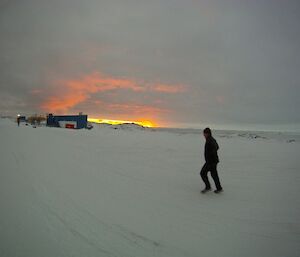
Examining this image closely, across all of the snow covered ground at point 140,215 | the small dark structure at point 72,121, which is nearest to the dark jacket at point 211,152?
the snow covered ground at point 140,215

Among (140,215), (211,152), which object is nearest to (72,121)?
(211,152)

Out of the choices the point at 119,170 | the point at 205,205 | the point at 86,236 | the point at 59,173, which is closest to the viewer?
the point at 86,236

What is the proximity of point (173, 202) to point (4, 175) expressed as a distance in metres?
6.28

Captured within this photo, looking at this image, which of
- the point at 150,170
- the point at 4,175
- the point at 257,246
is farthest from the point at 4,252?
the point at 150,170

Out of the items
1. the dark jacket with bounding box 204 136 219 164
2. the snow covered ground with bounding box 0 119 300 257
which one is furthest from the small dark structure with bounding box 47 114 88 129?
the dark jacket with bounding box 204 136 219 164

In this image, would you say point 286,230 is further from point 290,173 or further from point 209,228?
point 290,173

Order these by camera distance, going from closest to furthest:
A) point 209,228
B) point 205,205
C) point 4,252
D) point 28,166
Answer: point 4,252 < point 209,228 < point 205,205 < point 28,166

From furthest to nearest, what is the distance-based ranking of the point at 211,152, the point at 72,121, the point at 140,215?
the point at 72,121
the point at 211,152
the point at 140,215

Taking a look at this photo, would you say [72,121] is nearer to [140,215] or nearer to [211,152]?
[211,152]

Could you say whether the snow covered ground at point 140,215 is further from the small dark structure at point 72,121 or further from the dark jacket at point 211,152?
the small dark structure at point 72,121

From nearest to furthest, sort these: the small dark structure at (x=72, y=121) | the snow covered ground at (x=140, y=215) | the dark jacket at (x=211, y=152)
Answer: the snow covered ground at (x=140, y=215), the dark jacket at (x=211, y=152), the small dark structure at (x=72, y=121)

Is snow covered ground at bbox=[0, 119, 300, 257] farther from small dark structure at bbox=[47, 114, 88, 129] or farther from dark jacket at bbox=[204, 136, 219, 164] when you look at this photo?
A: small dark structure at bbox=[47, 114, 88, 129]

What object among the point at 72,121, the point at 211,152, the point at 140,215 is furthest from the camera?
the point at 72,121

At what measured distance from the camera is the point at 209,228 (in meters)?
5.15
